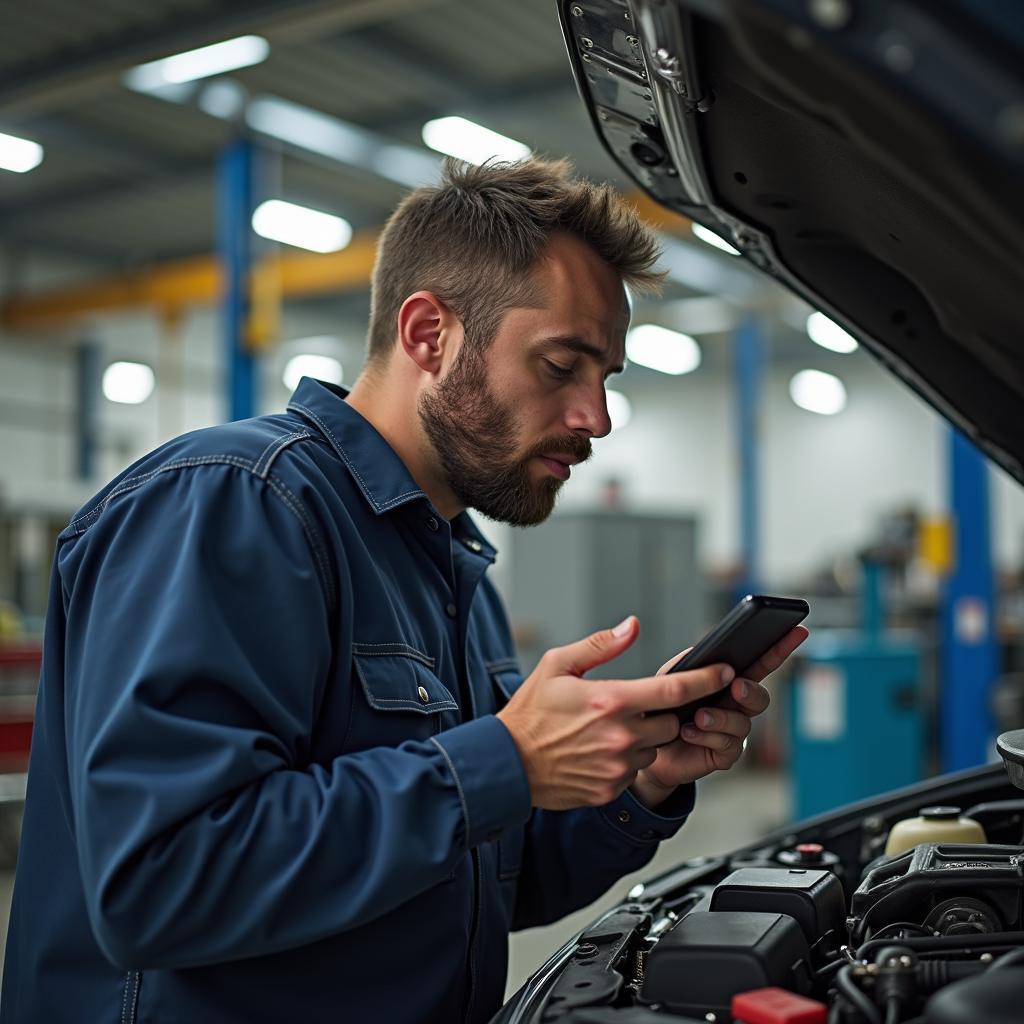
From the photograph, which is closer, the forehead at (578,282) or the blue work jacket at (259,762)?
the blue work jacket at (259,762)

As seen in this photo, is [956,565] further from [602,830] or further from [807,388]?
[807,388]

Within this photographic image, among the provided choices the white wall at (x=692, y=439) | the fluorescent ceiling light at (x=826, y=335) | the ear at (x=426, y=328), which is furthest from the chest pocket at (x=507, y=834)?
the white wall at (x=692, y=439)

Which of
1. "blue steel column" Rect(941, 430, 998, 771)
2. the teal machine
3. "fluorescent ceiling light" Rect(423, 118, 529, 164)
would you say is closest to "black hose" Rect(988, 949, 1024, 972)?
"blue steel column" Rect(941, 430, 998, 771)

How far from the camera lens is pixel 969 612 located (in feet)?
15.5

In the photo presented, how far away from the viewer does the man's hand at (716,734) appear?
124 centimetres

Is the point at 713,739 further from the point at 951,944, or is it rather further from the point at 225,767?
the point at 225,767

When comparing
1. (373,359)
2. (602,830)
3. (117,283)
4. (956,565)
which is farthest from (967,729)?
(117,283)

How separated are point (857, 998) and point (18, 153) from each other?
27.3 feet

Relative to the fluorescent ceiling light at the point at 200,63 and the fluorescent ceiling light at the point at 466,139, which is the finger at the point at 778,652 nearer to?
the fluorescent ceiling light at the point at 200,63

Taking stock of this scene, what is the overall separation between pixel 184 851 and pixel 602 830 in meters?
0.67

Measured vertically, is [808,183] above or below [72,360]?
below

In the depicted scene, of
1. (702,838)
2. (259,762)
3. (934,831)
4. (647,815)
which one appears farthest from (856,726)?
(259,762)

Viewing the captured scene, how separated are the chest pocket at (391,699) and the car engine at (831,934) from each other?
0.27 m

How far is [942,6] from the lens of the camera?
0.72 m
